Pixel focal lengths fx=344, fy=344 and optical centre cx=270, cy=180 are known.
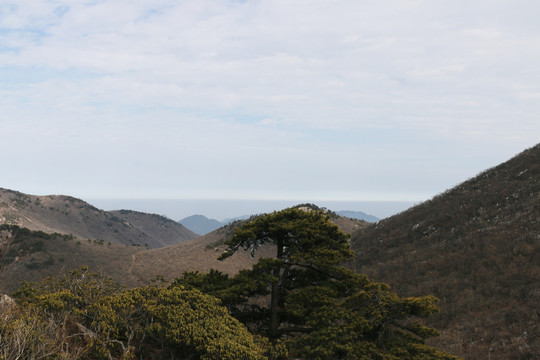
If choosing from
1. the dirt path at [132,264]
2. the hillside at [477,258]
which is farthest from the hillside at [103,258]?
Answer: the hillside at [477,258]

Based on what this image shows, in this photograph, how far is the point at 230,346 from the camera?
9602 mm

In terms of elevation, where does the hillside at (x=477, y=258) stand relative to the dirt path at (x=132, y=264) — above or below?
above

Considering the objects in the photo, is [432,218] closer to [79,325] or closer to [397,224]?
[397,224]

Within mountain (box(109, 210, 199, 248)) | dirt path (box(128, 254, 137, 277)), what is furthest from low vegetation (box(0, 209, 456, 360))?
mountain (box(109, 210, 199, 248))

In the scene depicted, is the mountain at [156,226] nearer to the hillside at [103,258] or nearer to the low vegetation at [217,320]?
the hillside at [103,258]

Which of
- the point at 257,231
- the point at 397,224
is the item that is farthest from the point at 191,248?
the point at 257,231

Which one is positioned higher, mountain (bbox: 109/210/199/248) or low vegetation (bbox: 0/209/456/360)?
low vegetation (bbox: 0/209/456/360)

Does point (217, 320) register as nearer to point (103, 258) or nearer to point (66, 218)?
point (103, 258)

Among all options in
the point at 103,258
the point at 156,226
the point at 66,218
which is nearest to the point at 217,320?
the point at 103,258

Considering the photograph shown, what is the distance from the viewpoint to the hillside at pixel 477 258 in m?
17.0

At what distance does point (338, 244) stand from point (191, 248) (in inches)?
1994

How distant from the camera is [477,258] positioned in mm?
25000

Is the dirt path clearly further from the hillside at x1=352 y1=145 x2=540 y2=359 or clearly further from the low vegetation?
the low vegetation

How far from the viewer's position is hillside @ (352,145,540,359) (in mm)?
16953
